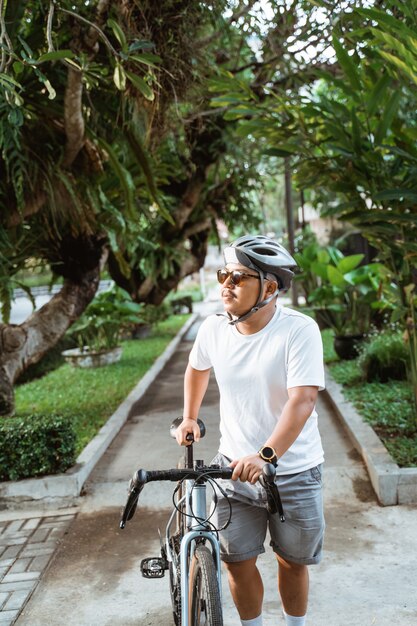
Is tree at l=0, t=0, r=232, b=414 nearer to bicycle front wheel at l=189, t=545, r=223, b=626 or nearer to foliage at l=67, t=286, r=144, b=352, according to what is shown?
bicycle front wheel at l=189, t=545, r=223, b=626

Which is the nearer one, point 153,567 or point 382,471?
point 153,567

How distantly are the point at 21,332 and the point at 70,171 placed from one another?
6.30 ft

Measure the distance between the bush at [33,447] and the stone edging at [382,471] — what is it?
8.06 feet

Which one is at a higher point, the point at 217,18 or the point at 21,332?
the point at 217,18

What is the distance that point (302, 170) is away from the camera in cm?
705

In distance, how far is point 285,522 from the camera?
3033 millimetres

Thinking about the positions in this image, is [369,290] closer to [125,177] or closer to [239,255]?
[125,177]

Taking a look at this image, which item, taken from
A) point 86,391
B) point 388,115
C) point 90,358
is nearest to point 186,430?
point 388,115

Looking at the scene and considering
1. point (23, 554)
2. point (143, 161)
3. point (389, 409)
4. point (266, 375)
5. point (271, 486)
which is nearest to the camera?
point (271, 486)

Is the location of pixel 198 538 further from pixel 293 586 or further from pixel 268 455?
pixel 293 586

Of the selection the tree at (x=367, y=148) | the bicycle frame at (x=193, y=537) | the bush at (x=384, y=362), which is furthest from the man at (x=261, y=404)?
the bush at (x=384, y=362)

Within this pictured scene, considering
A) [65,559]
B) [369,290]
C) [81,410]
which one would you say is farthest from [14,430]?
[369,290]

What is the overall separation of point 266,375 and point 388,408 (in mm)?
5153

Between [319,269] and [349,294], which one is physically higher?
[319,269]
